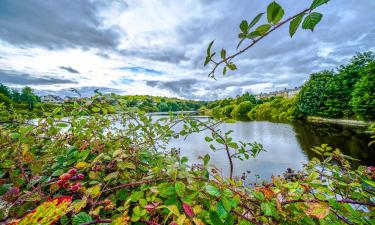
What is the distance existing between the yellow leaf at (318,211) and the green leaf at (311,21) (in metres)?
0.60

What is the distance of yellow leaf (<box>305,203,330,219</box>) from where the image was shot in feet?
2.08

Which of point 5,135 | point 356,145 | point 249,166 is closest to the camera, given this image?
point 5,135

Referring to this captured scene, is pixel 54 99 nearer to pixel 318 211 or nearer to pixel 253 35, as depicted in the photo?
pixel 253 35

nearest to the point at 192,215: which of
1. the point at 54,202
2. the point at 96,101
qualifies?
the point at 54,202

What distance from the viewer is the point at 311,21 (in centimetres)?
56

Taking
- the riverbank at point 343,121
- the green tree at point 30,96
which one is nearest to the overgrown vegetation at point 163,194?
the green tree at point 30,96

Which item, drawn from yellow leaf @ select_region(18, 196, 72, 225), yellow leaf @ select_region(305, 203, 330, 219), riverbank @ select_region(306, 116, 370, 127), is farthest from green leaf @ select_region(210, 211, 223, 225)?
riverbank @ select_region(306, 116, 370, 127)

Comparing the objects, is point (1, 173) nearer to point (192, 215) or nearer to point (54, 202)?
point (54, 202)

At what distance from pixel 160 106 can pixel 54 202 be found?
1.63 metres

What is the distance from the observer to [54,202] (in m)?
0.54

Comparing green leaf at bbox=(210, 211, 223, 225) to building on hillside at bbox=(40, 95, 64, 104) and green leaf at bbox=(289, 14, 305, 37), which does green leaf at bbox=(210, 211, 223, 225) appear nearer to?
green leaf at bbox=(289, 14, 305, 37)

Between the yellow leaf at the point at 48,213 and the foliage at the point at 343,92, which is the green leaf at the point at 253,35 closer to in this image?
the yellow leaf at the point at 48,213

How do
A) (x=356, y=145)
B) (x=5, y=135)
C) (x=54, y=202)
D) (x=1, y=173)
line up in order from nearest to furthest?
(x=54, y=202) → (x=1, y=173) → (x=5, y=135) → (x=356, y=145)

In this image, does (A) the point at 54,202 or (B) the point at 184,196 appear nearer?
(A) the point at 54,202
